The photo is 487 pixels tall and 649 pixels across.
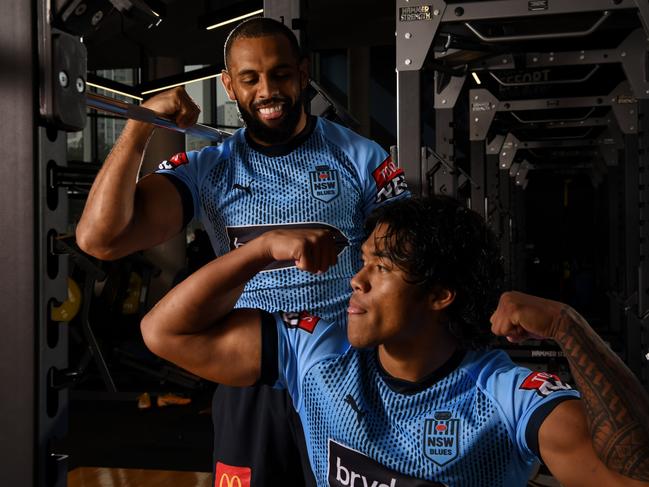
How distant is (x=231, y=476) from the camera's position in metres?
1.61

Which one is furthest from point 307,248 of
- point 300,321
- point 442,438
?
point 442,438

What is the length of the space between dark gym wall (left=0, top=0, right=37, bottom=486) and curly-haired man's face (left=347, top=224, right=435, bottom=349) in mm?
563

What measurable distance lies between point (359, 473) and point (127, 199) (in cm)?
72

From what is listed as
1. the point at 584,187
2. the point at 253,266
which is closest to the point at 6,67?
the point at 253,266

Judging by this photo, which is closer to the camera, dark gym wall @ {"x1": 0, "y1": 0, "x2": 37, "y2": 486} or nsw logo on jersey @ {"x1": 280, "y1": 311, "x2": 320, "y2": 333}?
dark gym wall @ {"x1": 0, "y1": 0, "x2": 37, "y2": 486}

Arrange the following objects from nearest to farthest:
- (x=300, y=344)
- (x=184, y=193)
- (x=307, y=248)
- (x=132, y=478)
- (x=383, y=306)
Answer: (x=307, y=248) → (x=383, y=306) → (x=300, y=344) → (x=184, y=193) → (x=132, y=478)

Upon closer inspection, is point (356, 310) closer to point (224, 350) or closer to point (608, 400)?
point (224, 350)

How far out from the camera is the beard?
5.36 ft

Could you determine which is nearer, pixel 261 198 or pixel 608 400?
pixel 608 400

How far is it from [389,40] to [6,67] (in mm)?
7973

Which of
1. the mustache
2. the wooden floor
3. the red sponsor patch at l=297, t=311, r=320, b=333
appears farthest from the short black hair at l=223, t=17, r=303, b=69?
the wooden floor

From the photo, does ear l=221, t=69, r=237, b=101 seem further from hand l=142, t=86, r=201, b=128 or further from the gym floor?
the gym floor

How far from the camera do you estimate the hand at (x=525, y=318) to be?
3.77 feet

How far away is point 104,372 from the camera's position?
6.08 metres
